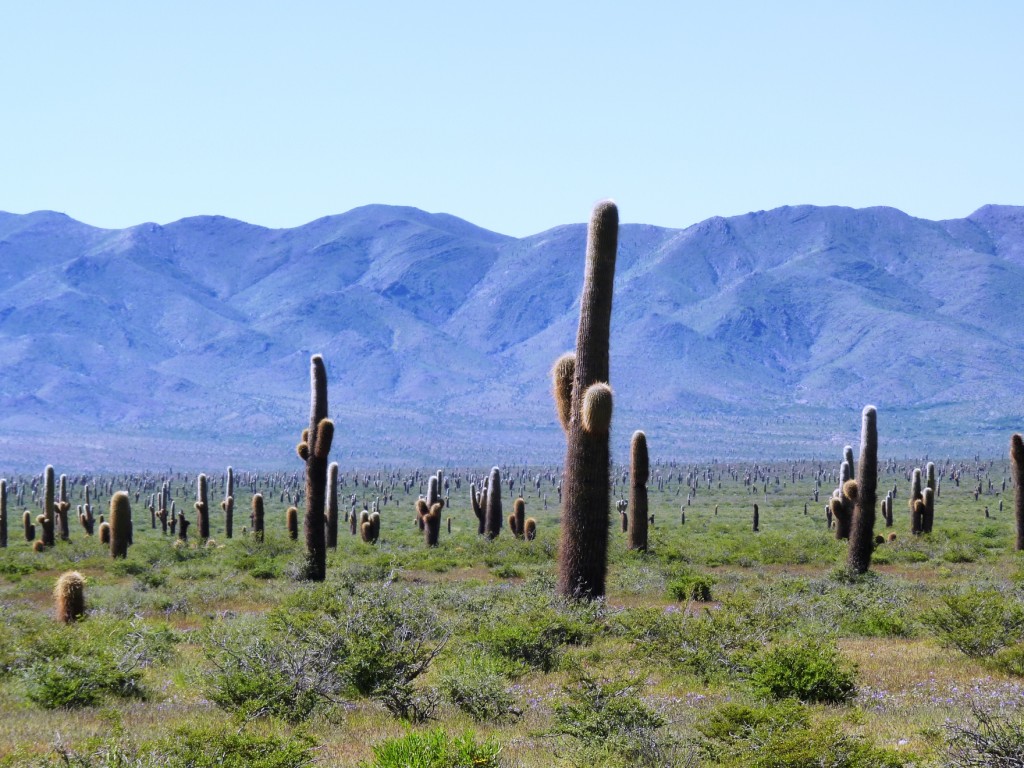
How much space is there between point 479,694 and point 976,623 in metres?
6.13

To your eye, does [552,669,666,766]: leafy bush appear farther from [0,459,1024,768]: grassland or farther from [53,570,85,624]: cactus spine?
[53,570,85,624]: cactus spine

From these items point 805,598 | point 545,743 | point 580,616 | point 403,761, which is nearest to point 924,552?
point 805,598

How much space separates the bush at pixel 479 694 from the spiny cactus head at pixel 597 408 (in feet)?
20.1

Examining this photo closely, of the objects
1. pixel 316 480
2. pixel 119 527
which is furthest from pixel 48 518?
pixel 316 480

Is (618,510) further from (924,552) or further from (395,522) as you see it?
(924,552)

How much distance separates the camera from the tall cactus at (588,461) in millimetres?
16922

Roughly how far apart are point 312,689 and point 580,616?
5.37 m

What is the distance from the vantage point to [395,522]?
62.6 metres

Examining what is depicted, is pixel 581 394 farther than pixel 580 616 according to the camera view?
Yes

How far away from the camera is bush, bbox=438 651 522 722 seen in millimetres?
10258

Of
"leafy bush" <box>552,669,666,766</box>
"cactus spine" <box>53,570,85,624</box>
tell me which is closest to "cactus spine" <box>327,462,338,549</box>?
"cactus spine" <box>53,570,85,624</box>

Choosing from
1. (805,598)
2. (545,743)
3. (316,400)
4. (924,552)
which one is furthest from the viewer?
(924,552)

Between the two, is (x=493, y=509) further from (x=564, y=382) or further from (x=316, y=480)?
(x=564, y=382)

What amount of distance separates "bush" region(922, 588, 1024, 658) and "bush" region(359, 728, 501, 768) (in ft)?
25.1
